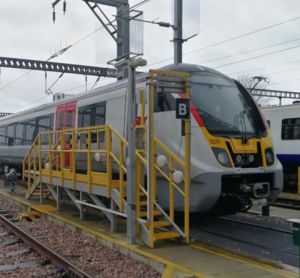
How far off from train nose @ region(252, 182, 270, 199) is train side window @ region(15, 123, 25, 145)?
12743 mm

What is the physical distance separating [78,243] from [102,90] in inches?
158

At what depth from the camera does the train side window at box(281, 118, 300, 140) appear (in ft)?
53.2

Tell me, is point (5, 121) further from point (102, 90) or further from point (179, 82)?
point (179, 82)

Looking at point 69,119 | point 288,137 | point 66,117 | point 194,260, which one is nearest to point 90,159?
point 194,260

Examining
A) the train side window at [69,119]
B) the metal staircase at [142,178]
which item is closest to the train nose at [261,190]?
the metal staircase at [142,178]

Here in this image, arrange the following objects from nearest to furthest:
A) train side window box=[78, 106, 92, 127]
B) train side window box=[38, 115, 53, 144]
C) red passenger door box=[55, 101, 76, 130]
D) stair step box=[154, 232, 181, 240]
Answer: stair step box=[154, 232, 181, 240], train side window box=[78, 106, 92, 127], red passenger door box=[55, 101, 76, 130], train side window box=[38, 115, 53, 144]

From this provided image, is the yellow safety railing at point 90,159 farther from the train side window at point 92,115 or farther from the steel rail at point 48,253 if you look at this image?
the steel rail at point 48,253

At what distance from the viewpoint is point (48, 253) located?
834cm

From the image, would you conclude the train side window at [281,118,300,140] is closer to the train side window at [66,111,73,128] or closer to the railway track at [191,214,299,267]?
the railway track at [191,214,299,267]

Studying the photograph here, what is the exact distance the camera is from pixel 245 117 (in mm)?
9516

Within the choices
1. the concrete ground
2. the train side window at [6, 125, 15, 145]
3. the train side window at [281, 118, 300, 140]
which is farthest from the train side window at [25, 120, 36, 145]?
the concrete ground

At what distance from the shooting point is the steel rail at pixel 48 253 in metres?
7.12

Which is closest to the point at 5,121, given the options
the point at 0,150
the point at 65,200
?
the point at 0,150

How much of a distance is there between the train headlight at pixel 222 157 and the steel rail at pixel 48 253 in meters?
3.01
